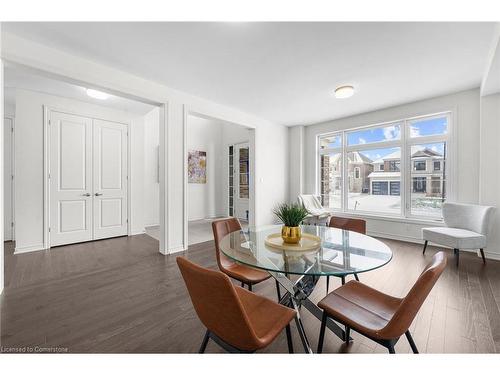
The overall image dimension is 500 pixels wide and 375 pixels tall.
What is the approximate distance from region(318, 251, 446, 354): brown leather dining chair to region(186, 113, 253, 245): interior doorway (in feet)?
16.3

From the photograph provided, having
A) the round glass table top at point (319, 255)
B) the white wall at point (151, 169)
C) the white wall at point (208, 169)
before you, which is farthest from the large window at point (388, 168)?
the white wall at point (151, 169)

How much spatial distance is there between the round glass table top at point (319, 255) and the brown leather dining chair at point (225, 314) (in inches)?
11.1

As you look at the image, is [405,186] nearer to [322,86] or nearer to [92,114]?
[322,86]

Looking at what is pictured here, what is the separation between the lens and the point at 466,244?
2867 mm

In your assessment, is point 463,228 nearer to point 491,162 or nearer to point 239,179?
point 491,162

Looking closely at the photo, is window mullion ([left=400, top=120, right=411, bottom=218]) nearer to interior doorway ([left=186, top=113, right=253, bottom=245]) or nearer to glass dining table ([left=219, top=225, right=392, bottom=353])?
glass dining table ([left=219, top=225, right=392, bottom=353])

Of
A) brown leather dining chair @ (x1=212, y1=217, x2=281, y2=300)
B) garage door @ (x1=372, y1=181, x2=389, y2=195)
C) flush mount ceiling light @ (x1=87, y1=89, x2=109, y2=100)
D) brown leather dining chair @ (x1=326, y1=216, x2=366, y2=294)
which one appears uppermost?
flush mount ceiling light @ (x1=87, y1=89, x2=109, y2=100)

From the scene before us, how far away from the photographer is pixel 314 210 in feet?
15.7

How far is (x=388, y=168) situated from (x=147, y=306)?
15.4ft

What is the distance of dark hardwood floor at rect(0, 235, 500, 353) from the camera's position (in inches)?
58.6

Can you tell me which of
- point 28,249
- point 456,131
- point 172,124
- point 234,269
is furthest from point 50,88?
point 456,131

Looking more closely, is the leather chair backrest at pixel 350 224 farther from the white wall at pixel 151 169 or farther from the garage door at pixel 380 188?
the white wall at pixel 151 169

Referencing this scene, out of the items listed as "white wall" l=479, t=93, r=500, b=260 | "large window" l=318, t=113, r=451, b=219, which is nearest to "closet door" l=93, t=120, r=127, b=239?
"large window" l=318, t=113, r=451, b=219
